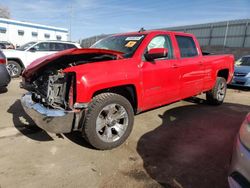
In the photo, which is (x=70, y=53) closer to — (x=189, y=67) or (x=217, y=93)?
(x=189, y=67)

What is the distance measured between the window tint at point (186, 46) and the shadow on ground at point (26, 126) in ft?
10.1

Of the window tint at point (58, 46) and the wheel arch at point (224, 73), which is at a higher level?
the window tint at point (58, 46)

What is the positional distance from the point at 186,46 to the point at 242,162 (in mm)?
3592

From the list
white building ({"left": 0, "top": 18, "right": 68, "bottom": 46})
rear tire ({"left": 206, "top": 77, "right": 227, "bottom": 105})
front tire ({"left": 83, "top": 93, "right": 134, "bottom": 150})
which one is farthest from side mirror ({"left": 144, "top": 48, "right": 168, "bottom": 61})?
white building ({"left": 0, "top": 18, "right": 68, "bottom": 46})

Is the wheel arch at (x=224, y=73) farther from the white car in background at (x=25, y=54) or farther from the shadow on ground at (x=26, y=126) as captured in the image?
the white car in background at (x=25, y=54)

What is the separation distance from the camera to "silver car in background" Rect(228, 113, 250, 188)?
1936mm

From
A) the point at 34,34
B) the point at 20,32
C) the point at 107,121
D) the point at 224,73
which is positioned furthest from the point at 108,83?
the point at 34,34

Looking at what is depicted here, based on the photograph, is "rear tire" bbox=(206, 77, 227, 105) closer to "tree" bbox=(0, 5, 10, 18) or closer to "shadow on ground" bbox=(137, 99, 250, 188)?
"shadow on ground" bbox=(137, 99, 250, 188)

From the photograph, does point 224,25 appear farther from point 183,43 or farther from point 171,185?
point 171,185

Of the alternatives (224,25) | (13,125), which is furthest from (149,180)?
(224,25)

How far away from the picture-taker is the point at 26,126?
4.50 meters

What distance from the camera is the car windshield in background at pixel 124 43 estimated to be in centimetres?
416

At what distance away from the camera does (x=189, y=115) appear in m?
5.56

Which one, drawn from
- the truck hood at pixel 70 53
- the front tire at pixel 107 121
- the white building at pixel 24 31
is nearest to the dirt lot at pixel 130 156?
the front tire at pixel 107 121
